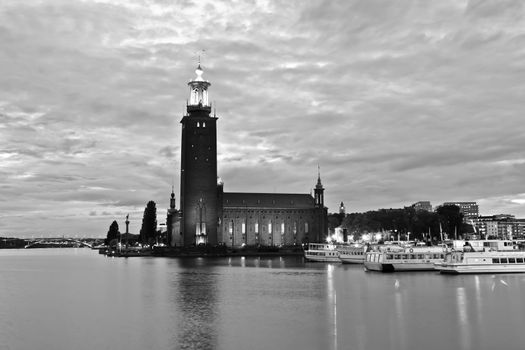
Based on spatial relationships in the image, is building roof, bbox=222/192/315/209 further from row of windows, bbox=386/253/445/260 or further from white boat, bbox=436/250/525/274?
white boat, bbox=436/250/525/274

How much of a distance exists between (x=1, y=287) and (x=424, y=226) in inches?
3251

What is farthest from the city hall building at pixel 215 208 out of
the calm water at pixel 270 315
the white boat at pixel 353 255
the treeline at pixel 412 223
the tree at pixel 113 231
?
the calm water at pixel 270 315

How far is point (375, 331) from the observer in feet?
87.6

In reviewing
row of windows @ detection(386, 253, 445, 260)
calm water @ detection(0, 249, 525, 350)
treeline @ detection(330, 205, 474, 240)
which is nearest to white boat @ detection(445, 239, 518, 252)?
row of windows @ detection(386, 253, 445, 260)

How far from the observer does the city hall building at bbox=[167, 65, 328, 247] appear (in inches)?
4877

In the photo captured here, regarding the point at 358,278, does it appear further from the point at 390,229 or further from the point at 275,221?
the point at 275,221

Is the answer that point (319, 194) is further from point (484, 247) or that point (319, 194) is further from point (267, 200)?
point (484, 247)

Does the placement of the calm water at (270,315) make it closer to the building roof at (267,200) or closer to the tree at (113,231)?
the building roof at (267,200)

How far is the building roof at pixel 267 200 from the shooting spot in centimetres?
14112

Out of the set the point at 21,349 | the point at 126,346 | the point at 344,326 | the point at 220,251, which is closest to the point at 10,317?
the point at 21,349

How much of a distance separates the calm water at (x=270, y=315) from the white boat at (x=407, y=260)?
11.7 metres

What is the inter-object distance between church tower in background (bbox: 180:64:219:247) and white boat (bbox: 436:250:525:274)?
72549mm

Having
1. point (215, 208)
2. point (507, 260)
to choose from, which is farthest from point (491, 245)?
point (215, 208)

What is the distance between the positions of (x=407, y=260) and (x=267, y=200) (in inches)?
3270
